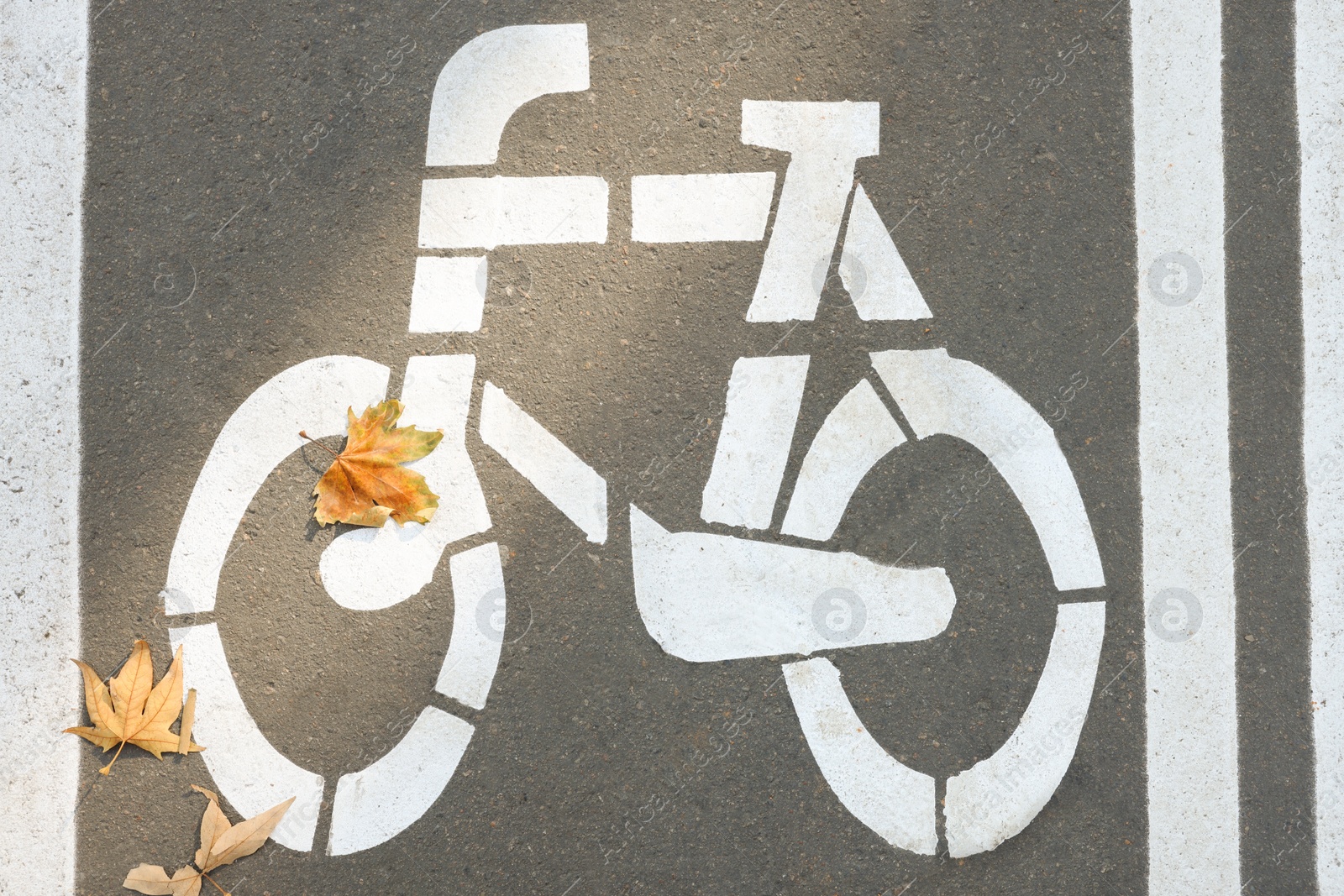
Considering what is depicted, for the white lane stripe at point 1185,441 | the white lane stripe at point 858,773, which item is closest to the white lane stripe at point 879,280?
the white lane stripe at point 1185,441

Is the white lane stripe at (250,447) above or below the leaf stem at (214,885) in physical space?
above

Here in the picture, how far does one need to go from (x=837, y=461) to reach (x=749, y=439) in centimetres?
32

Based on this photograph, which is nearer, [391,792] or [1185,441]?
[391,792]

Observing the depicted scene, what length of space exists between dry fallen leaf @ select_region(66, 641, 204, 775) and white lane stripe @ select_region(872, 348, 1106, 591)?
2675mm

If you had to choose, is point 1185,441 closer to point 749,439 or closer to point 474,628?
point 749,439

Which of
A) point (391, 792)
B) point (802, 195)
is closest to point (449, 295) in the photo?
point (802, 195)

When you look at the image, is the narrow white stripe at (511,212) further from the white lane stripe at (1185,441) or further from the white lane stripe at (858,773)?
the white lane stripe at (1185,441)

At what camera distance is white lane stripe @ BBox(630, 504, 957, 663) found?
2.63 metres

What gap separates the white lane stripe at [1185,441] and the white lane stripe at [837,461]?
3.08 feet

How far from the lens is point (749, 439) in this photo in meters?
2.66

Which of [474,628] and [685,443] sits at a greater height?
[685,443]

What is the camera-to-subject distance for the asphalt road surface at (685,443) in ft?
8.52

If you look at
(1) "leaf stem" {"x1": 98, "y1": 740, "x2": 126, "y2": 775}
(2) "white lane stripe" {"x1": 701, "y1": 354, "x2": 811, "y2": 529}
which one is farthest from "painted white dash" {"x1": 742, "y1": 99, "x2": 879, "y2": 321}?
(1) "leaf stem" {"x1": 98, "y1": 740, "x2": 126, "y2": 775}

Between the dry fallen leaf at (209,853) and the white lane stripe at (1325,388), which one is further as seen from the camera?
the white lane stripe at (1325,388)
